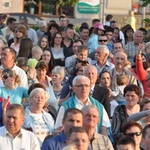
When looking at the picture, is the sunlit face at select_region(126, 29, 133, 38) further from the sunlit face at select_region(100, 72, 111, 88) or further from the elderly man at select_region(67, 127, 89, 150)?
the elderly man at select_region(67, 127, 89, 150)

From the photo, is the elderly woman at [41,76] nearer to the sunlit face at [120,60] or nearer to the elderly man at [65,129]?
the sunlit face at [120,60]

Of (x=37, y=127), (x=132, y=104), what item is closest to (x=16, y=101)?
(x=37, y=127)

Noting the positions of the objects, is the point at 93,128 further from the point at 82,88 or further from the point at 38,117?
the point at 38,117

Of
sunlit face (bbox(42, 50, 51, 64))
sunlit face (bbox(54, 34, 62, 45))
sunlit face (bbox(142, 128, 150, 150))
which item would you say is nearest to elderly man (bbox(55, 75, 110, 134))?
sunlit face (bbox(142, 128, 150, 150))

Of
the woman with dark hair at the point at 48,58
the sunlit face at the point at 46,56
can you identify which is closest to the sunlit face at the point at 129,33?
the woman with dark hair at the point at 48,58

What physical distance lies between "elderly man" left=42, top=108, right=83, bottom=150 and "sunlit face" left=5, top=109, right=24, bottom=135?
0.56 meters

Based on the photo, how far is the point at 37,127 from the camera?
11961mm

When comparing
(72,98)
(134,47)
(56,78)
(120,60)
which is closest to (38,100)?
(72,98)

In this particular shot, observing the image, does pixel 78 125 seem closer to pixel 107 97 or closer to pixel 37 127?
pixel 37 127

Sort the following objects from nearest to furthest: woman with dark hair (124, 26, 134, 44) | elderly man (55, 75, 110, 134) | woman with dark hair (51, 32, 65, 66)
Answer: elderly man (55, 75, 110, 134) < woman with dark hair (51, 32, 65, 66) < woman with dark hair (124, 26, 134, 44)

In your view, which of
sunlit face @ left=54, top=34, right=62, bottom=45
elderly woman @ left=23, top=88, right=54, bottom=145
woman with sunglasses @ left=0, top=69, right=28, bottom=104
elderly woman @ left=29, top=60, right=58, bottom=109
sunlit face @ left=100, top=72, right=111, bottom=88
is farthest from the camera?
sunlit face @ left=54, top=34, right=62, bottom=45

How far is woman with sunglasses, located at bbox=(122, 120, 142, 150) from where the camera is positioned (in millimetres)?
10680

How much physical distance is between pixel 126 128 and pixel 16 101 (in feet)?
9.11

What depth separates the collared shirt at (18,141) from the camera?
10641mm
